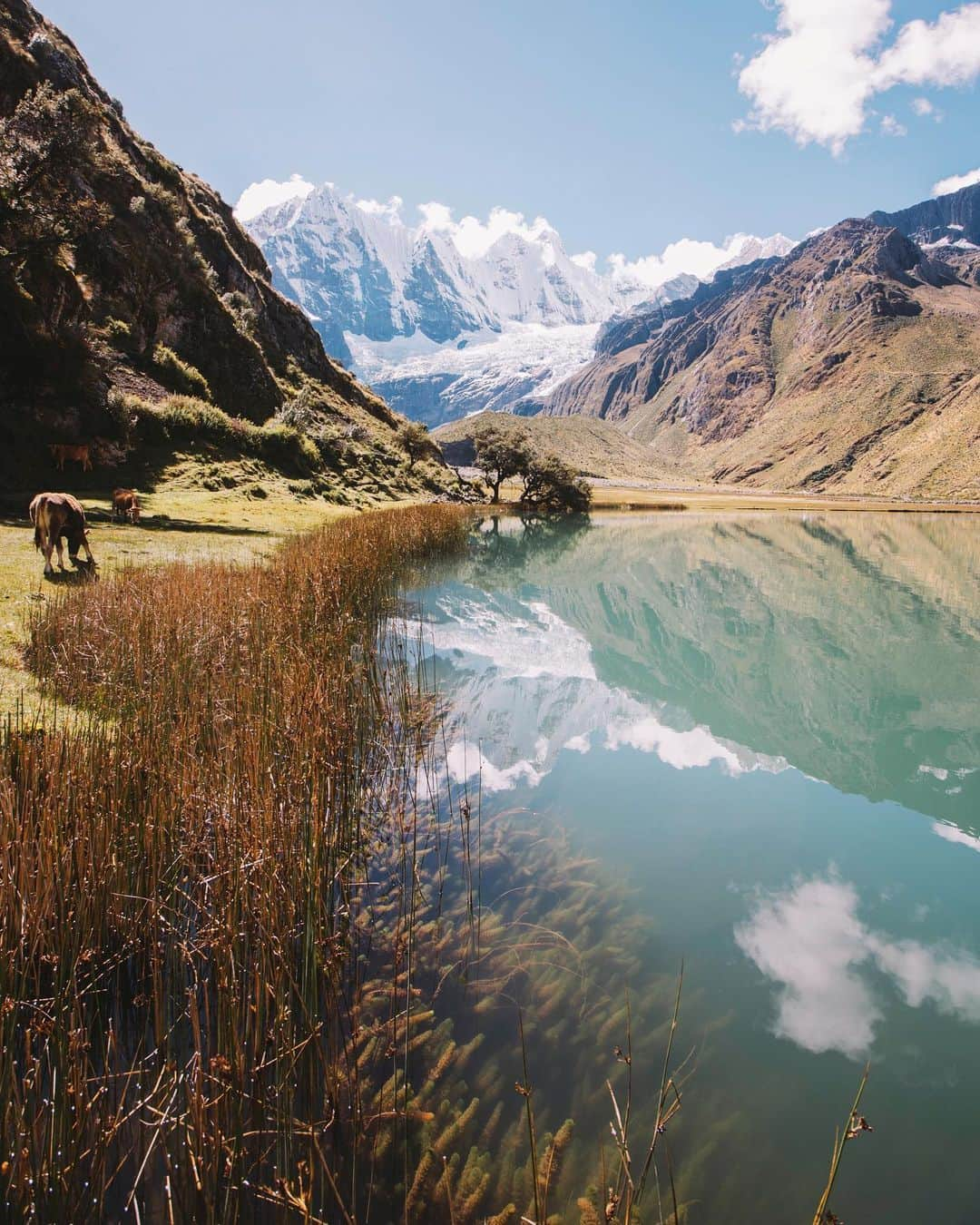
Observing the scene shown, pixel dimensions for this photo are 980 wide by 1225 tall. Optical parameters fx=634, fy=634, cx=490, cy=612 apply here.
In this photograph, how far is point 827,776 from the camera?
9.45 m

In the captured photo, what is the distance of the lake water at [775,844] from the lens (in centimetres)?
360

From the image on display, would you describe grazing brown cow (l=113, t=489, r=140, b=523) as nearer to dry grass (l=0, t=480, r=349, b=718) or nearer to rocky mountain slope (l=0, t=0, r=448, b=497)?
dry grass (l=0, t=480, r=349, b=718)

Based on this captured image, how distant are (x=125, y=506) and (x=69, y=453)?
467 centimetres

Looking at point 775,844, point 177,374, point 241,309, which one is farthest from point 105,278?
point 775,844

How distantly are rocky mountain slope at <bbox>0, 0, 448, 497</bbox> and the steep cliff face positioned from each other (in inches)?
2.9

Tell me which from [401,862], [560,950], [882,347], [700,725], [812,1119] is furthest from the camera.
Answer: [882,347]

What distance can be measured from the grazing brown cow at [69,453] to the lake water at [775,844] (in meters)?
13.0

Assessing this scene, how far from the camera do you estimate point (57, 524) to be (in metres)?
10.9

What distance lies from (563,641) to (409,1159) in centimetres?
1405

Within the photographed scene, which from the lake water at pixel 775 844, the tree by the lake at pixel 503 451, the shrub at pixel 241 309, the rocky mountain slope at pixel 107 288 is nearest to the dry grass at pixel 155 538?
the rocky mountain slope at pixel 107 288

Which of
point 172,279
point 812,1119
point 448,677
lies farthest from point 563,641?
point 172,279

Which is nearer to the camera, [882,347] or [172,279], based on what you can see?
[172,279]

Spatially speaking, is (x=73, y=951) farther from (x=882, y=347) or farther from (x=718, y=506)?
(x=882, y=347)

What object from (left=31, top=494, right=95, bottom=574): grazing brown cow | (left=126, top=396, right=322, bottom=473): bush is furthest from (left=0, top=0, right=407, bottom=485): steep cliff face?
(left=31, top=494, right=95, bottom=574): grazing brown cow
